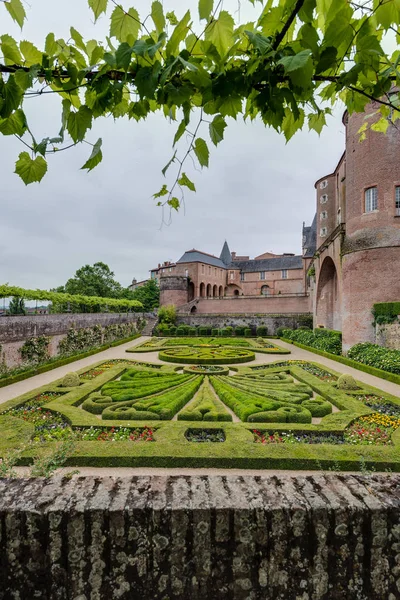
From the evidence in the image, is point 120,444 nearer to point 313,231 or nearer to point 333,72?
point 333,72

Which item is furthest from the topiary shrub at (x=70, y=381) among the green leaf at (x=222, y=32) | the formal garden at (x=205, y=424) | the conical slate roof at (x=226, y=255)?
the conical slate roof at (x=226, y=255)

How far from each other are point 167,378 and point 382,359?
9867 mm

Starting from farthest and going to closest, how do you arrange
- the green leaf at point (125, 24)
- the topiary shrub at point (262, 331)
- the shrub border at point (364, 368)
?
the topiary shrub at point (262, 331) → the shrub border at point (364, 368) → the green leaf at point (125, 24)

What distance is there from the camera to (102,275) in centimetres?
5603

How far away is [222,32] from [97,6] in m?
0.54

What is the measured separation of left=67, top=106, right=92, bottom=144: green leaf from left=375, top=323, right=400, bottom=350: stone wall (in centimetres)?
1817

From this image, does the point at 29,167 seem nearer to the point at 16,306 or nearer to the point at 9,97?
the point at 9,97

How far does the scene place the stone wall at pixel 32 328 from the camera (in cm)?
1577

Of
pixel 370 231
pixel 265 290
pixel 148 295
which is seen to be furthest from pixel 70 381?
pixel 148 295

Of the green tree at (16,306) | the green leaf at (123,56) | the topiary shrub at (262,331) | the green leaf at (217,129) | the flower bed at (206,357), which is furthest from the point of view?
the topiary shrub at (262,331)

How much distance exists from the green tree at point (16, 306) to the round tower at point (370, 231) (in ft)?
68.5

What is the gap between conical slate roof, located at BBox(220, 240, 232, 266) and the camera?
211 feet

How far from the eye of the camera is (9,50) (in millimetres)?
1382

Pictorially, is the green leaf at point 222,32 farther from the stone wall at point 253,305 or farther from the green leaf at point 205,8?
the stone wall at point 253,305
